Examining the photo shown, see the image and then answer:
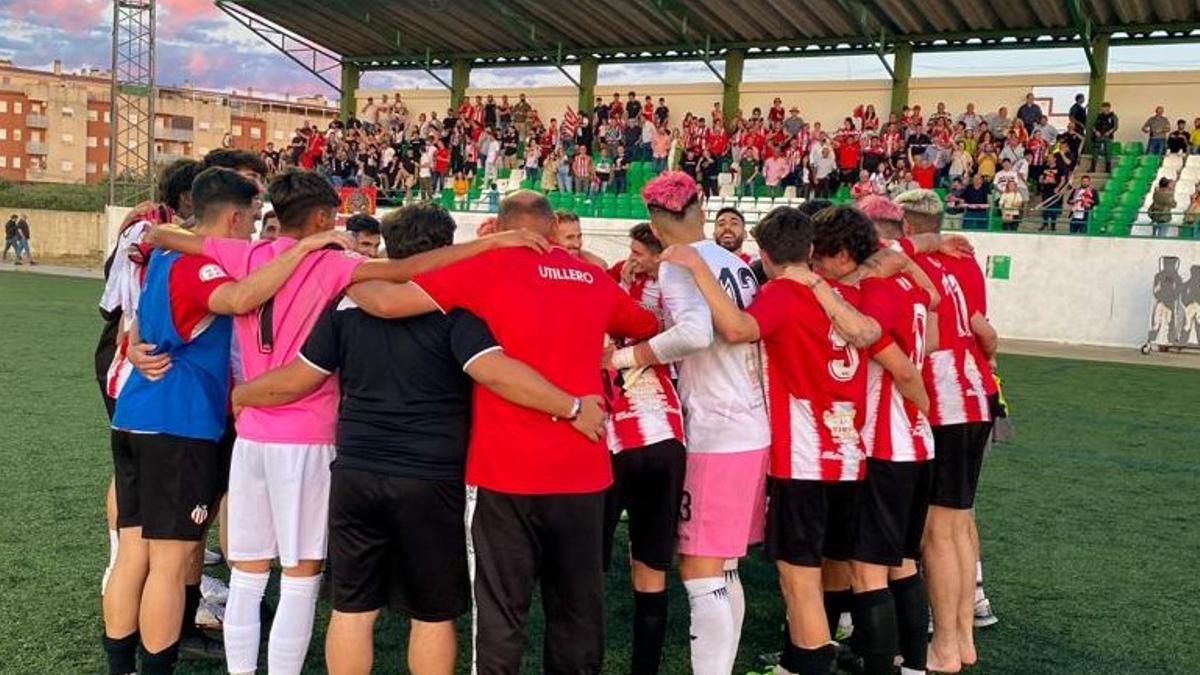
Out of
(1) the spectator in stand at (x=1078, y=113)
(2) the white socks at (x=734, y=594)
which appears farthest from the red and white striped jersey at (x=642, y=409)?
(1) the spectator in stand at (x=1078, y=113)


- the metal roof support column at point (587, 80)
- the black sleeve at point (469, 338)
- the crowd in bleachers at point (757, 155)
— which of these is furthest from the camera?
the metal roof support column at point (587, 80)

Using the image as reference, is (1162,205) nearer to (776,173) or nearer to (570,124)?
(776,173)

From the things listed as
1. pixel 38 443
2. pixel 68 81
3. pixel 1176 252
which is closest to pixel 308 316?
pixel 38 443

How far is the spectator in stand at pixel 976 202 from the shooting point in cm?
2281

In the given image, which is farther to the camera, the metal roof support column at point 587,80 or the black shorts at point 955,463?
the metal roof support column at point 587,80

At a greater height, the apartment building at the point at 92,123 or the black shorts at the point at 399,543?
the apartment building at the point at 92,123

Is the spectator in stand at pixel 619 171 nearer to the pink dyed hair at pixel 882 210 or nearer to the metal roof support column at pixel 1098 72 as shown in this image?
the metal roof support column at pixel 1098 72

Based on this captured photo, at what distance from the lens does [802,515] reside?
419 cm

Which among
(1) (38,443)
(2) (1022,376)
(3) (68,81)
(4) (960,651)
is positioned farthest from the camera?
(3) (68,81)

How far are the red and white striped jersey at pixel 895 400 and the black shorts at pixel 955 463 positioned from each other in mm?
487

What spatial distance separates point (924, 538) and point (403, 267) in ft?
9.23

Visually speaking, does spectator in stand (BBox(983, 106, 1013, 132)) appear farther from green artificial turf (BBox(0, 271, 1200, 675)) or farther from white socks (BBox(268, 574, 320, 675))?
white socks (BBox(268, 574, 320, 675))

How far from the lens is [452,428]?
3.58 metres

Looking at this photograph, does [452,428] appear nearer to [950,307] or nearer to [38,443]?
[950,307]
